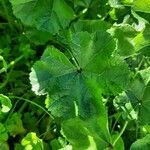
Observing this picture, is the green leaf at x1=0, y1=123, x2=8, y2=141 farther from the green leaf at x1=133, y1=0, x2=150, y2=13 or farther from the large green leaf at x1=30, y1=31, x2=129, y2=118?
the green leaf at x1=133, y1=0, x2=150, y2=13

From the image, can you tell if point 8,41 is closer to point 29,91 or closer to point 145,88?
point 29,91

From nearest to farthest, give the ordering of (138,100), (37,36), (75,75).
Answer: (75,75) < (138,100) < (37,36)

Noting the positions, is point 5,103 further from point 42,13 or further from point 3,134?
point 42,13

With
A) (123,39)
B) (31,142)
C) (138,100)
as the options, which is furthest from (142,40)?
(31,142)

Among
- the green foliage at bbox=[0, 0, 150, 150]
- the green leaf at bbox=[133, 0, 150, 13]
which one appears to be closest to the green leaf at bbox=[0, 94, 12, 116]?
the green foliage at bbox=[0, 0, 150, 150]

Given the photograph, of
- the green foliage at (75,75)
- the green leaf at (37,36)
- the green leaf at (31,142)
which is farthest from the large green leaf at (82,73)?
the green leaf at (37,36)

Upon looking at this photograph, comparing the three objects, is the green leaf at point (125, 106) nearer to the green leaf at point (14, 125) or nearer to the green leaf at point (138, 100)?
the green leaf at point (138, 100)
